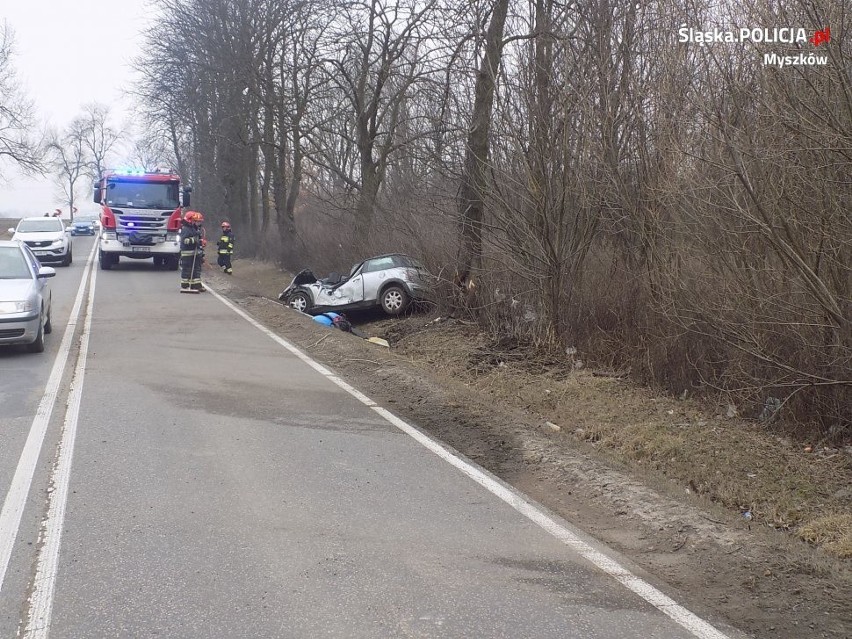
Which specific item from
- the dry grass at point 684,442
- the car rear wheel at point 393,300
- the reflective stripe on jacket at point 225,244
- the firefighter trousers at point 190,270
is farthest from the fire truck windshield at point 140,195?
the dry grass at point 684,442

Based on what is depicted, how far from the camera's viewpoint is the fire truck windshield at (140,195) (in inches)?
1037

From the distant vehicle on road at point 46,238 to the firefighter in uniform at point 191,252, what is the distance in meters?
11.2

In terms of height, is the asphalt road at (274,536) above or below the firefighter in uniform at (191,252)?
below

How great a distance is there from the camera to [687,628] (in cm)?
390

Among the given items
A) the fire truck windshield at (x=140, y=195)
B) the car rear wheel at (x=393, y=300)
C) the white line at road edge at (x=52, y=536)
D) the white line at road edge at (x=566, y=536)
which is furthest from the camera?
the fire truck windshield at (x=140, y=195)

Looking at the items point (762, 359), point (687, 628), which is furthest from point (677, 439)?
point (687, 628)

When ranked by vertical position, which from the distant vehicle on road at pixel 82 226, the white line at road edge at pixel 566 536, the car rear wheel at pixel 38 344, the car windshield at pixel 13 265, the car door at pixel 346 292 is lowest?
the white line at road edge at pixel 566 536

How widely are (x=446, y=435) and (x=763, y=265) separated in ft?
10.9

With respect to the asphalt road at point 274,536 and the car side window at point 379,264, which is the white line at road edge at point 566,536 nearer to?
the asphalt road at point 274,536

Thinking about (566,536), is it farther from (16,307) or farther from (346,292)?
(346,292)

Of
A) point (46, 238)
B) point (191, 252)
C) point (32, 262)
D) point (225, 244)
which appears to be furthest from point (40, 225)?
point (32, 262)

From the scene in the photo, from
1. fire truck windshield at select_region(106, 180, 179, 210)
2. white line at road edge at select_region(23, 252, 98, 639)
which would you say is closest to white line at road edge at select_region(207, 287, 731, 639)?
white line at road edge at select_region(23, 252, 98, 639)

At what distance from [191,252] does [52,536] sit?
51.6 feet

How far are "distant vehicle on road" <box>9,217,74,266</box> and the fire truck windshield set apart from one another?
470 centimetres
